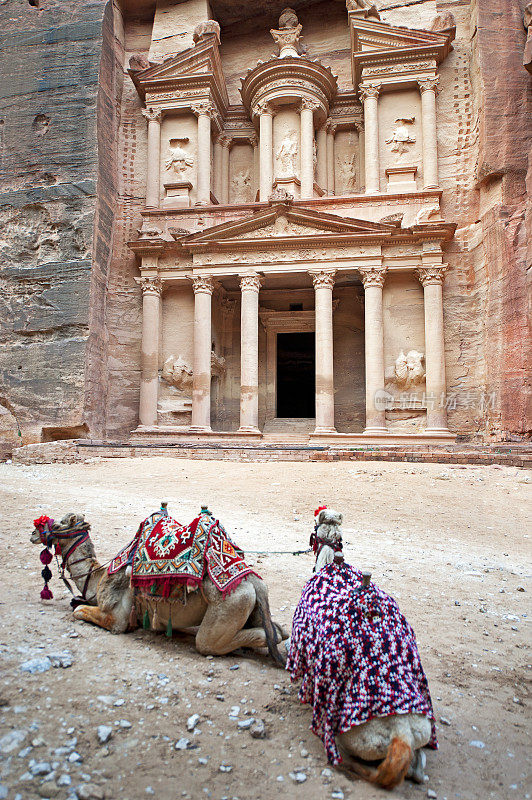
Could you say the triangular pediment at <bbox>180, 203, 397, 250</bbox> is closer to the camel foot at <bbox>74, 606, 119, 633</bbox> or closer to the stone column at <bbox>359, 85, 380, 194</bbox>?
the stone column at <bbox>359, 85, 380, 194</bbox>

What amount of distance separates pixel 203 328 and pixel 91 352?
3885mm

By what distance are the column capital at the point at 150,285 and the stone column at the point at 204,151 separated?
3683 millimetres

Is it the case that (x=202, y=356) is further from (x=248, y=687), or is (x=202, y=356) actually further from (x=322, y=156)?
(x=248, y=687)

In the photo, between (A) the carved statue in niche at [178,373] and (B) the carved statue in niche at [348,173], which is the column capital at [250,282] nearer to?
(A) the carved statue in niche at [178,373]

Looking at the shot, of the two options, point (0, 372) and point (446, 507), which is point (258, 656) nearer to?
point (446, 507)

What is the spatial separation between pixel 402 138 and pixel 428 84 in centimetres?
206

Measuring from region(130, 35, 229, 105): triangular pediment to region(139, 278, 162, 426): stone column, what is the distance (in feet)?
27.0

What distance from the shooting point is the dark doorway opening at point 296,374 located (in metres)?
23.0

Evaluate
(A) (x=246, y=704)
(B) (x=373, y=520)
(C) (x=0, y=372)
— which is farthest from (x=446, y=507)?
(C) (x=0, y=372)

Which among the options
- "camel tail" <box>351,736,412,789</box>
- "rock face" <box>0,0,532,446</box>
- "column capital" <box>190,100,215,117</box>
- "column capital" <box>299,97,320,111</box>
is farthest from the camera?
"column capital" <box>190,100,215,117</box>

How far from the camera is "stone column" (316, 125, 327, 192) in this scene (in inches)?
842

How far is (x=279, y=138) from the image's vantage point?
67.7ft

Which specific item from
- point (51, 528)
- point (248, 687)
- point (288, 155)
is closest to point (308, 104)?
point (288, 155)

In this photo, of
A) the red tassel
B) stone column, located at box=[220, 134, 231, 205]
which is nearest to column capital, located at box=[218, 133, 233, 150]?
stone column, located at box=[220, 134, 231, 205]
